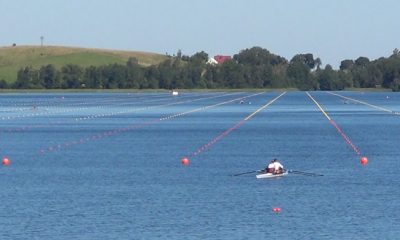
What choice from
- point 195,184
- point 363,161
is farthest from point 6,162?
point 363,161

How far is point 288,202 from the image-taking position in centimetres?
4669

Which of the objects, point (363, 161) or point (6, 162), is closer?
point (363, 161)

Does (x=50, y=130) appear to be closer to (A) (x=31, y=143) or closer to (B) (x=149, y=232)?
(A) (x=31, y=143)

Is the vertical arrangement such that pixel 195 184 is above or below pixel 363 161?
below

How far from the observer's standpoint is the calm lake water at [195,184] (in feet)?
133

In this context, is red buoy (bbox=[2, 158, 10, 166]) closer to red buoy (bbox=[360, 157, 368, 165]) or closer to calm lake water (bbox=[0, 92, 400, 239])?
calm lake water (bbox=[0, 92, 400, 239])

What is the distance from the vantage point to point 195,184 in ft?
173

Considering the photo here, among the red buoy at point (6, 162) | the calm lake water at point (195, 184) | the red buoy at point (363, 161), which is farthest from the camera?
the red buoy at point (6, 162)

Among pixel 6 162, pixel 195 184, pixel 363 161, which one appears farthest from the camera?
pixel 6 162

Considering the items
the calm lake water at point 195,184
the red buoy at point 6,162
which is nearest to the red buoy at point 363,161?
the calm lake water at point 195,184

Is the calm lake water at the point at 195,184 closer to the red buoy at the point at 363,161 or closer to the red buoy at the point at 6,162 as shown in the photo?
the red buoy at the point at 363,161

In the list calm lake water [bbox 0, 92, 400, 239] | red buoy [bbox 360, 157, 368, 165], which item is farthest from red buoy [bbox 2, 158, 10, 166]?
red buoy [bbox 360, 157, 368, 165]

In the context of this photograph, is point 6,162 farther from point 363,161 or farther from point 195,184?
point 363,161

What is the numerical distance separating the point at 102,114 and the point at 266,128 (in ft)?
103
